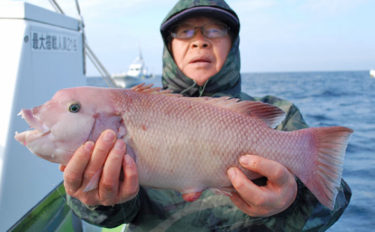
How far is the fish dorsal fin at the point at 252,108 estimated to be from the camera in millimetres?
2070

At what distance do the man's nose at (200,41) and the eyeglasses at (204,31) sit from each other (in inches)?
1.2

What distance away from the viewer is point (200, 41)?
2.68m

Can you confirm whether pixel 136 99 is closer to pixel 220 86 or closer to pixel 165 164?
pixel 165 164

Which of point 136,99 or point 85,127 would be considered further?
point 136,99

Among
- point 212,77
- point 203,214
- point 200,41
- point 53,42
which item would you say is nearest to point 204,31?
point 200,41

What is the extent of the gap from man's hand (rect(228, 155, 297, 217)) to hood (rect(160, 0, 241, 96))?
122cm

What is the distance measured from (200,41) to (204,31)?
16cm

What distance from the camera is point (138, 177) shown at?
179 cm

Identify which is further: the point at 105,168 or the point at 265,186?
the point at 265,186

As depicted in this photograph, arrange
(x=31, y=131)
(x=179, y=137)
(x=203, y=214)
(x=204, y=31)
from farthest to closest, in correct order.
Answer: (x=204, y=31), (x=203, y=214), (x=179, y=137), (x=31, y=131)

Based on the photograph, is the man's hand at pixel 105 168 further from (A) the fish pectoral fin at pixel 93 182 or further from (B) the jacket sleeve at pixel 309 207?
(B) the jacket sleeve at pixel 309 207

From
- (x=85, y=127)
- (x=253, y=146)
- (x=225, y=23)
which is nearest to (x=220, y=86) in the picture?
(x=225, y=23)

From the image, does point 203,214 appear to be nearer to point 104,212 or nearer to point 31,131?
point 104,212

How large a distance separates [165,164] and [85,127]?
504mm
